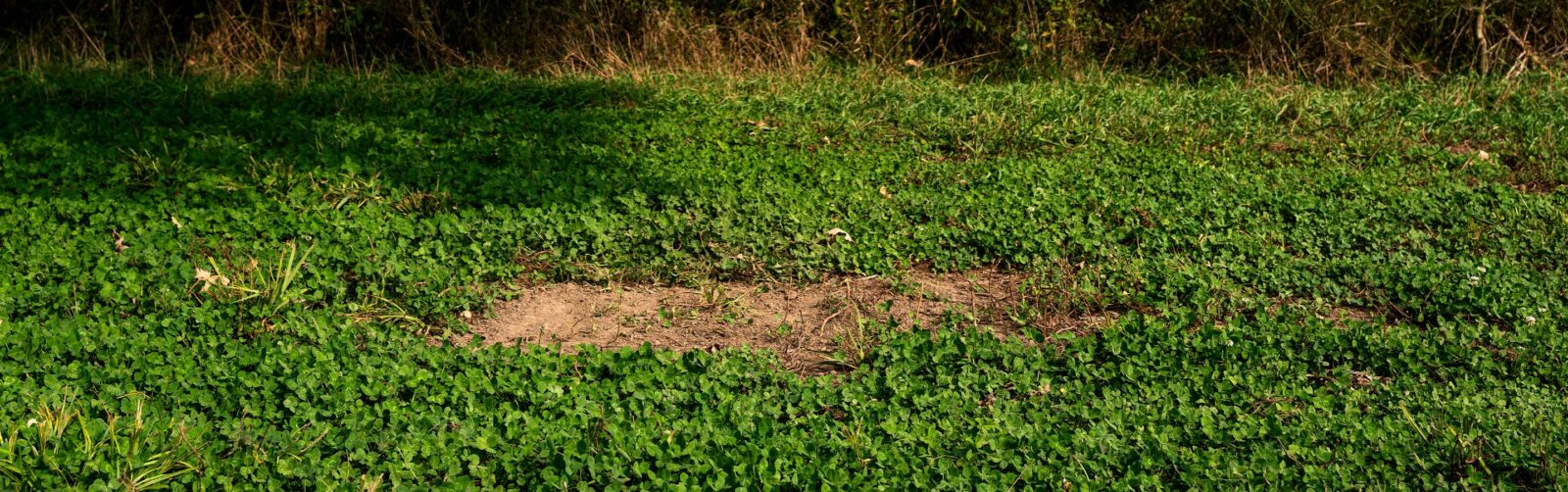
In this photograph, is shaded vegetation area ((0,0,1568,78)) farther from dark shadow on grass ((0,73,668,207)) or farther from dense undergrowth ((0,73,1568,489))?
dense undergrowth ((0,73,1568,489))

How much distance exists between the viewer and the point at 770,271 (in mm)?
4941

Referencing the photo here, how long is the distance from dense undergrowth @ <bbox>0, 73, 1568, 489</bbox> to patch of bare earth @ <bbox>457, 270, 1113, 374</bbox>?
13cm

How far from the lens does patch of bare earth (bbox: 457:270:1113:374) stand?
432 cm

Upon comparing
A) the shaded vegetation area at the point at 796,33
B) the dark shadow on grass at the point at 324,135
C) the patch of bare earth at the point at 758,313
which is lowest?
the shaded vegetation area at the point at 796,33

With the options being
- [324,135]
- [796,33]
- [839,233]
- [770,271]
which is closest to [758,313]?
[770,271]

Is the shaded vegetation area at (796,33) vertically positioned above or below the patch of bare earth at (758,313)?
below

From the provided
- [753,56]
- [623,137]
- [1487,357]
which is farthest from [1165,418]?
[753,56]

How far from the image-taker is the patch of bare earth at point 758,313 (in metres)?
4.32

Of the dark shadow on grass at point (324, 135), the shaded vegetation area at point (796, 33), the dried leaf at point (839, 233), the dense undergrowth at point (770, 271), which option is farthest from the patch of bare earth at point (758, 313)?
the shaded vegetation area at point (796, 33)

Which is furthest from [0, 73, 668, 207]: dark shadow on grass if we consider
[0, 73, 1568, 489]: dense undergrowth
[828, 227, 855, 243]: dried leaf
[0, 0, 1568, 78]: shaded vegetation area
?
[828, 227, 855, 243]: dried leaf

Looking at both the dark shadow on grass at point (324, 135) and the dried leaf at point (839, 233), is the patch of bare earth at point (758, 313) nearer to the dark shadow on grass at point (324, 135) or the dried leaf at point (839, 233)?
the dried leaf at point (839, 233)

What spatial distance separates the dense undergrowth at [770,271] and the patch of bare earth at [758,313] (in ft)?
0.43

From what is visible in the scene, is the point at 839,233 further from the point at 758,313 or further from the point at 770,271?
the point at 758,313

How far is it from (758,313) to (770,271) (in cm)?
40
